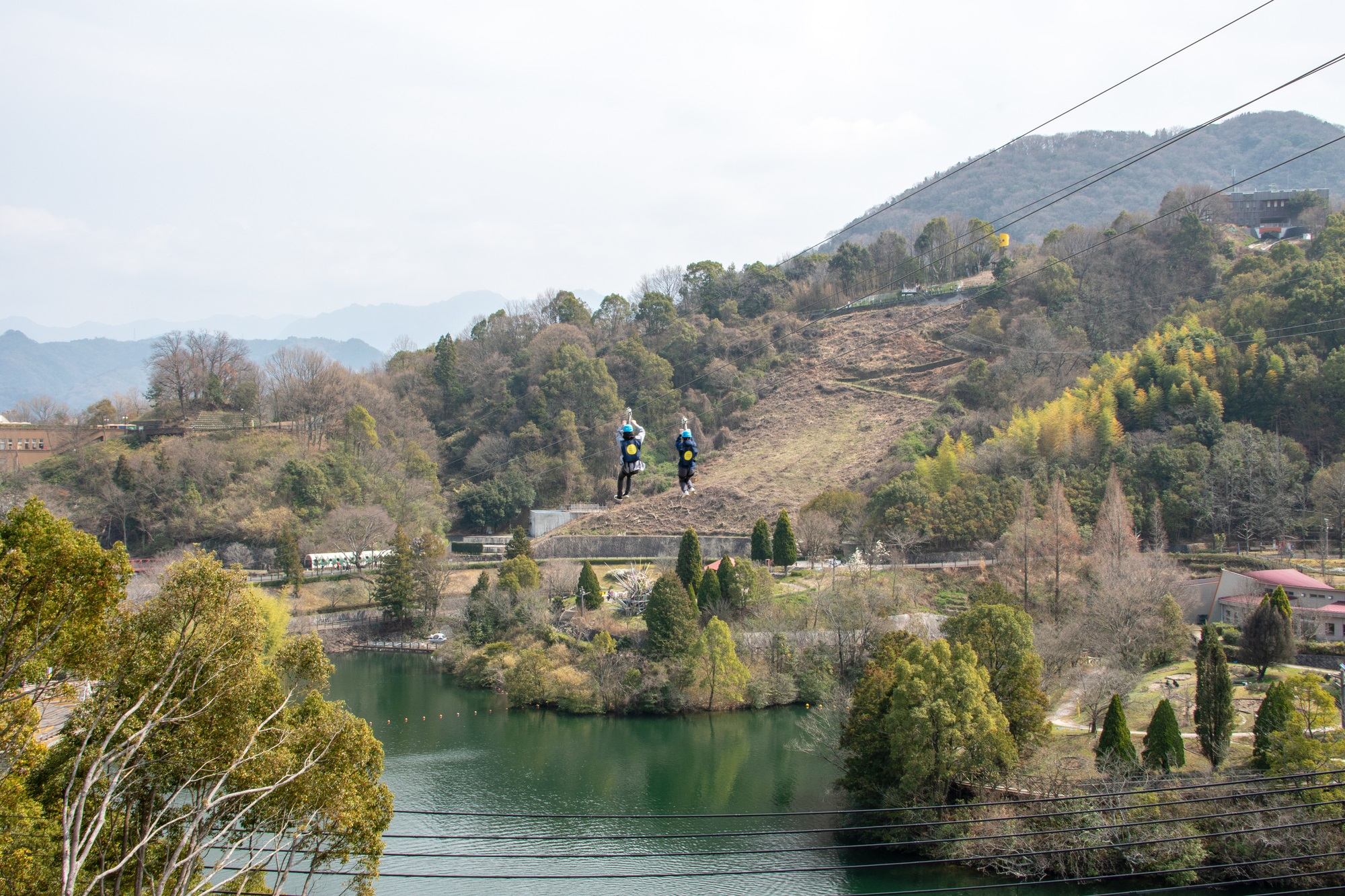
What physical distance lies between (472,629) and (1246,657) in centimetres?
2399

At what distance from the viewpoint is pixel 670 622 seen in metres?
30.0

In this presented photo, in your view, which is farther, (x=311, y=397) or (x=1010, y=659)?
(x=311, y=397)

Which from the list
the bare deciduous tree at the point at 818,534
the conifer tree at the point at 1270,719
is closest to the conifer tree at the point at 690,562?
the bare deciduous tree at the point at 818,534

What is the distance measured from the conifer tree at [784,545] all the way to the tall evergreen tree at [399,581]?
555 inches

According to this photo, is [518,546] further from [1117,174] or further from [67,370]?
[67,370]

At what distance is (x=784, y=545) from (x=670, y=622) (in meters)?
8.56

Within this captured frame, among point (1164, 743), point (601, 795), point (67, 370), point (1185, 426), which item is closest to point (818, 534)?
point (1185, 426)

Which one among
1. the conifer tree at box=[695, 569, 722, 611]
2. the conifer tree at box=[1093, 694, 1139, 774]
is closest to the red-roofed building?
the conifer tree at box=[1093, 694, 1139, 774]

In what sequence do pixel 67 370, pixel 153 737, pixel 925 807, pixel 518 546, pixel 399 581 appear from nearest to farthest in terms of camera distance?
pixel 153 737 < pixel 925 807 < pixel 399 581 < pixel 518 546 < pixel 67 370

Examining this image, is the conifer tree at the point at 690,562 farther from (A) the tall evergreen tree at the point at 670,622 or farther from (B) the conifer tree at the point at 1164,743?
(B) the conifer tree at the point at 1164,743

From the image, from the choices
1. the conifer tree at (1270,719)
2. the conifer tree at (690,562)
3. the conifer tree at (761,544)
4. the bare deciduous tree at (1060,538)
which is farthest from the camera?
the conifer tree at (761,544)

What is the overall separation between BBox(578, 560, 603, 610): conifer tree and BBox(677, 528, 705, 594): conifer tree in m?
3.17

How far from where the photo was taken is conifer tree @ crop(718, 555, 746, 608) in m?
32.7

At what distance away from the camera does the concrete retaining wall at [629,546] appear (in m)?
41.4
